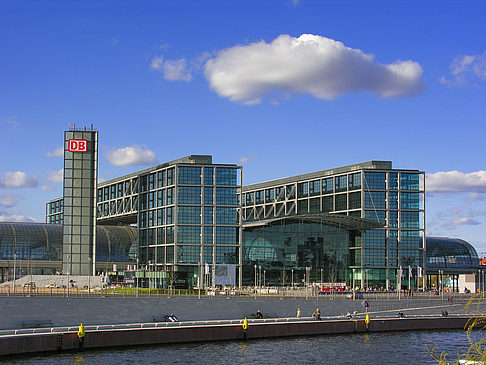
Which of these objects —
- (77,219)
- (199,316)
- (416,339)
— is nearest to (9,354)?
(199,316)

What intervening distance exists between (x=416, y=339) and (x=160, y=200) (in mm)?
100566

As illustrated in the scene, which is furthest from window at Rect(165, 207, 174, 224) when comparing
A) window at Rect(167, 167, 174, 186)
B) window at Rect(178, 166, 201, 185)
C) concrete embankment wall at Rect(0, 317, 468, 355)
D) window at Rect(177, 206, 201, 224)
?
concrete embankment wall at Rect(0, 317, 468, 355)

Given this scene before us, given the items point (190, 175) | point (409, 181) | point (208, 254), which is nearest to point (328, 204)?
point (409, 181)

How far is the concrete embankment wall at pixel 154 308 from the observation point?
81.9 meters

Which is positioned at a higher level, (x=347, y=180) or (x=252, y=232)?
(x=347, y=180)

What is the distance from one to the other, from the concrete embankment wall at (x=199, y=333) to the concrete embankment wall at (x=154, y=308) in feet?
49.5

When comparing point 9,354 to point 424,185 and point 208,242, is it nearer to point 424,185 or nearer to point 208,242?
point 208,242

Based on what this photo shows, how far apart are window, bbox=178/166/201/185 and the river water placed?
88.4 meters

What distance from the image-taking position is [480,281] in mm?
148750

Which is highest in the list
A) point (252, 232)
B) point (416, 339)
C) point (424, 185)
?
point (424, 185)

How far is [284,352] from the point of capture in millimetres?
66250

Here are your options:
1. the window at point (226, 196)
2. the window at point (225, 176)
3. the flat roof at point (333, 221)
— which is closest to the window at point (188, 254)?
the window at point (226, 196)

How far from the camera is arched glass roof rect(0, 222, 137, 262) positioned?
17075 centimetres

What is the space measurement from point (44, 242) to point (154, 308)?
92855 mm
